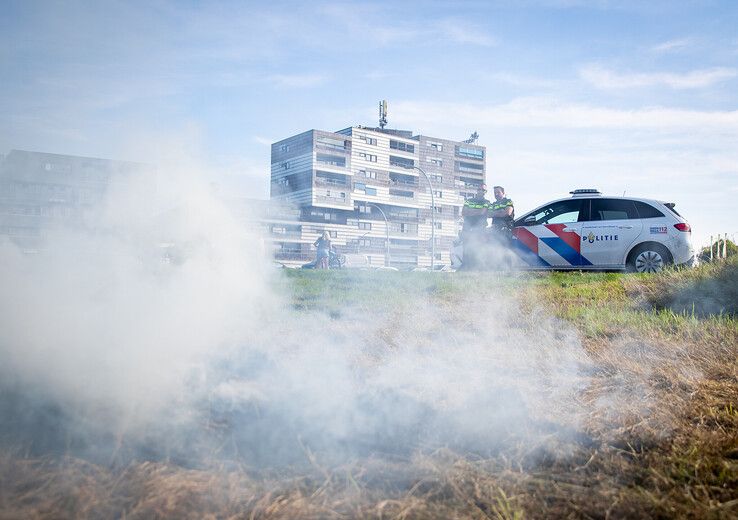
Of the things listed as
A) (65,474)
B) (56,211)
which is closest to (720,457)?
(65,474)

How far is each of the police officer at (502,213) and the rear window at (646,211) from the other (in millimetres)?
2251

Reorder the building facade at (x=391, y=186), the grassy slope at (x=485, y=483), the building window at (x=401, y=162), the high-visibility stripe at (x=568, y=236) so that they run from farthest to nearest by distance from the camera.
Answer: the building window at (x=401, y=162) < the building facade at (x=391, y=186) < the high-visibility stripe at (x=568, y=236) < the grassy slope at (x=485, y=483)

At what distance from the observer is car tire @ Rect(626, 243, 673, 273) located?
9641 mm

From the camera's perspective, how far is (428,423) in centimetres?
261

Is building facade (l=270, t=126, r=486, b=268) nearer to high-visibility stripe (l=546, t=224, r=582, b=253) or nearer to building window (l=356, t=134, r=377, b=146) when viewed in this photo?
building window (l=356, t=134, r=377, b=146)

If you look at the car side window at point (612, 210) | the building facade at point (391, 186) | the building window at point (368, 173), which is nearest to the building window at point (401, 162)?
the building facade at point (391, 186)

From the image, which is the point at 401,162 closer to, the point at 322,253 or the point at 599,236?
the point at 322,253

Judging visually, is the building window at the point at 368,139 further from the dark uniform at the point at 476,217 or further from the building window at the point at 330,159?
the dark uniform at the point at 476,217

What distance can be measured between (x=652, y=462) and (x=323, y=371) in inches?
70.5

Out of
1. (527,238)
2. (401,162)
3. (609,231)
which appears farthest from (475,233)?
(401,162)

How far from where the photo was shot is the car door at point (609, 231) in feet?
32.6

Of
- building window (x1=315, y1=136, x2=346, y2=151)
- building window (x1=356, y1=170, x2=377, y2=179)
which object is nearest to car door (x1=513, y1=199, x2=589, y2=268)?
building window (x1=315, y1=136, x2=346, y2=151)

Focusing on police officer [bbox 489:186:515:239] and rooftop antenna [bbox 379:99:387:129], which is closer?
police officer [bbox 489:186:515:239]

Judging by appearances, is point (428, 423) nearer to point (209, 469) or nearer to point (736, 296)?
point (209, 469)
